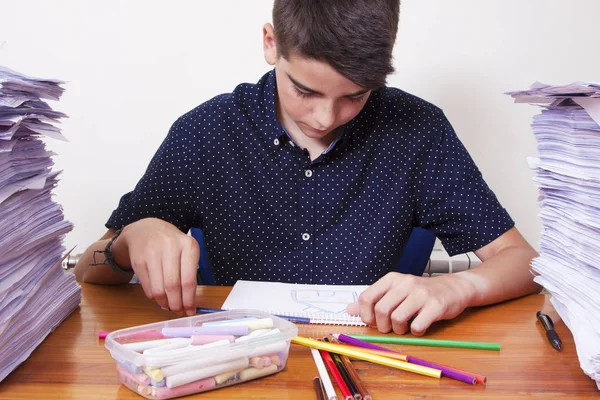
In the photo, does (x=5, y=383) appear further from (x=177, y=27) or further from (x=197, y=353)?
(x=177, y=27)

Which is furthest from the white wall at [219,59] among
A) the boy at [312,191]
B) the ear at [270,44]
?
the ear at [270,44]

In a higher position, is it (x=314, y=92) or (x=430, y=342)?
(x=314, y=92)

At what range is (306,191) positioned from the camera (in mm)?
1138

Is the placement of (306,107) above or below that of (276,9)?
below

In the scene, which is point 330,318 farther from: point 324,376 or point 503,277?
point 503,277

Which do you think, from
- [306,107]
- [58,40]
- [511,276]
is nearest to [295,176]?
[306,107]

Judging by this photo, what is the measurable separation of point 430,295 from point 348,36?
1.22ft

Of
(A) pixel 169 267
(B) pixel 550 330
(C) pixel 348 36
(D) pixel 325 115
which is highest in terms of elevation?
(C) pixel 348 36

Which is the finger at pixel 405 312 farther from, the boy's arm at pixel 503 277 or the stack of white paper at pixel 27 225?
the stack of white paper at pixel 27 225

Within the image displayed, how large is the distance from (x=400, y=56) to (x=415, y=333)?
2.96ft

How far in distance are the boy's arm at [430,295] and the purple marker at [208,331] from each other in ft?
0.61

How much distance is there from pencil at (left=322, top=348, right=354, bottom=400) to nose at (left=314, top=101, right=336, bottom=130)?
382 millimetres

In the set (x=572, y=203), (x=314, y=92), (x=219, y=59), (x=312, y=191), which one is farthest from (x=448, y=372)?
(x=219, y=59)

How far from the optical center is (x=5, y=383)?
607mm
